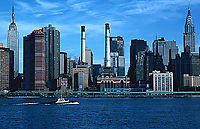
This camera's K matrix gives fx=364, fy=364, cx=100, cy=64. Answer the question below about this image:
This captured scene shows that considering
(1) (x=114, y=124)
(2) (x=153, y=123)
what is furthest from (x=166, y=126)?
(1) (x=114, y=124)

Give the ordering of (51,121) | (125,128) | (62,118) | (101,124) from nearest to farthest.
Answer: (125,128) → (101,124) → (51,121) → (62,118)

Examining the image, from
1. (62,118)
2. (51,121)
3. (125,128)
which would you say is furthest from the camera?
(62,118)

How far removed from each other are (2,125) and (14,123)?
6459mm

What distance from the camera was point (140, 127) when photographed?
115375mm

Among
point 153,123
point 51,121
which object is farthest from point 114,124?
point 51,121

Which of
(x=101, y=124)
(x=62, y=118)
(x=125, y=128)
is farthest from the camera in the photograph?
(x=62, y=118)

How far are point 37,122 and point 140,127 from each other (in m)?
36.4

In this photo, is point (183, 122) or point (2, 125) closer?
point (2, 125)

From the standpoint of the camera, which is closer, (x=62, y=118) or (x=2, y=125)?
(x=2, y=125)

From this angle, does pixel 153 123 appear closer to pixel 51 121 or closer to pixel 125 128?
pixel 125 128

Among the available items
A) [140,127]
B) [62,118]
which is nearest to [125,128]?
[140,127]

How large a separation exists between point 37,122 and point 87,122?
57.2 ft

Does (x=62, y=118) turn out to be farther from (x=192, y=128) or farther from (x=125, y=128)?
(x=192, y=128)

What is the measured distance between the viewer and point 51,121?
5128 inches
